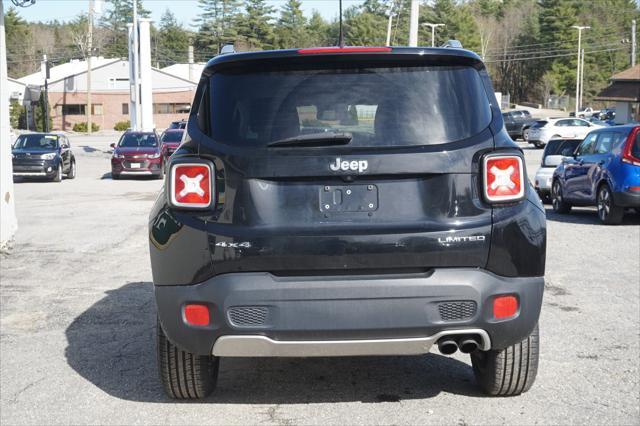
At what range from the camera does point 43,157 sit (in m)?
28.8

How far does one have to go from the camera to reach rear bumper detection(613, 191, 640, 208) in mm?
14320

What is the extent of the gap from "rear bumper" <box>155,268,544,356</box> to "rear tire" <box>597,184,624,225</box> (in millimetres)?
10865

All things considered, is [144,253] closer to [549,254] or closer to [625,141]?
[549,254]

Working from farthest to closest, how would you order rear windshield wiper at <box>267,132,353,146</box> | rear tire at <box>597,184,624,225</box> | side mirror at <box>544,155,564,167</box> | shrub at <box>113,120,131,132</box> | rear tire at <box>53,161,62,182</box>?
shrub at <box>113,120,131,132</box> < rear tire at <box>53,161,62,182</box> < side mirror at <box>544,155,564,167</box> < rear tire at <box>597,184,624,225</box> < rear windshield wiper at <box>267,132,353,146</box>

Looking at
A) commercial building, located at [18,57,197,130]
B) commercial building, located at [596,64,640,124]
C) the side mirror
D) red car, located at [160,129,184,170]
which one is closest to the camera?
the side mirror

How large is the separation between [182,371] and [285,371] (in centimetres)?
105

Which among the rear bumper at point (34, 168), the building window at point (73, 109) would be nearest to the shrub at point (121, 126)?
the building window at point (73, 109)

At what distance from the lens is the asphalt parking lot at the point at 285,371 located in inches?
198

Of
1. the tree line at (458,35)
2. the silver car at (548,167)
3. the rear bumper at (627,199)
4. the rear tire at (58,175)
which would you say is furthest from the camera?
the tree line at (458,35)

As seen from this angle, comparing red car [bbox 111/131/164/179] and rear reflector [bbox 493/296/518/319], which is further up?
rear reflector [bbox 493/296/518/319]

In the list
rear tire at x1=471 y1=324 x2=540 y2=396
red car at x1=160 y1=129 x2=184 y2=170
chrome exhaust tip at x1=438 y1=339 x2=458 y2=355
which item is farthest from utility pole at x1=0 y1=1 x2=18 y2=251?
red car at x1=160 y1=129 x2=184 y2=170

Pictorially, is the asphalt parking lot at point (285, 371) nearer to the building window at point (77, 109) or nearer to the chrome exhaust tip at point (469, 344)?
the chrome exhaust tip at point (469, 344)

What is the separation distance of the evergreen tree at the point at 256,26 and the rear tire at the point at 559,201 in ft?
317

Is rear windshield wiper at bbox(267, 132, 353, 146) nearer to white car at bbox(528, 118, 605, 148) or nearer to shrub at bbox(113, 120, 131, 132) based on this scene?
white car at bbox(528, 118, 605, 148)
